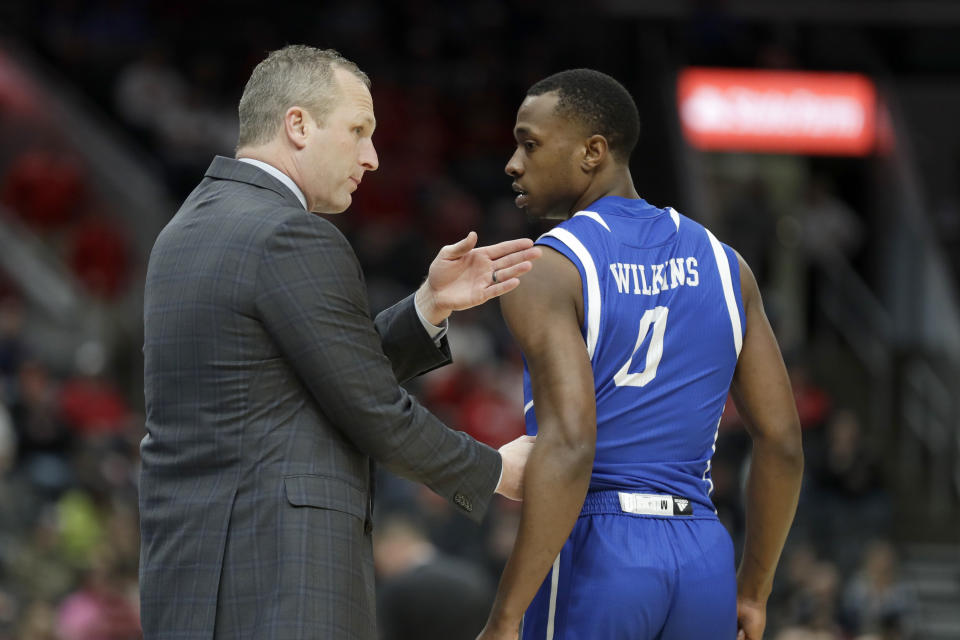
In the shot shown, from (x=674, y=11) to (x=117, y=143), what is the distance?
21.3 ft

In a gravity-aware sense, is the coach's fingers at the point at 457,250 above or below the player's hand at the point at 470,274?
above

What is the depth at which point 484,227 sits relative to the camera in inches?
535

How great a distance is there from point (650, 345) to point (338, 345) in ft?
2.42

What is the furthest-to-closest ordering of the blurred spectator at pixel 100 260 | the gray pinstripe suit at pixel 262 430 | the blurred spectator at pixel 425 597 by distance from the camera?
the blurred spectator at pixel 100 260
the blurred spectator at pixel 425 597
the gray pinstripe suit at pixel 262 430

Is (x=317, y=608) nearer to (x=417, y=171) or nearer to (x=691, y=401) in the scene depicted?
(x=691, y=401)

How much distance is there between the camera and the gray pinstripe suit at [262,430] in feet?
9.23

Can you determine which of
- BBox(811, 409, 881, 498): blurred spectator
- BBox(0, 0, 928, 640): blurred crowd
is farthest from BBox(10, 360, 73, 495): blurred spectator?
BBox(811, 409, 881, 498): blurred spectator

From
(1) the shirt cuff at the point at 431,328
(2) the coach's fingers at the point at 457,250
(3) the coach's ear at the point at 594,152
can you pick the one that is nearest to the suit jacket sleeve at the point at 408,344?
(1) the shirt cuff at the point at 431,328

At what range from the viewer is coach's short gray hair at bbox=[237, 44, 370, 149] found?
3.02 m

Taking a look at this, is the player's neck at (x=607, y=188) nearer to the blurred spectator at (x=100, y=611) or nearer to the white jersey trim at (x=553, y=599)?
the white jersey trim at (x=553, y=599)

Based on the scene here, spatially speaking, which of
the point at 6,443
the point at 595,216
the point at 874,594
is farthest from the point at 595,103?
the point at 6,443

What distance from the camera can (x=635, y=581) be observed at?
10.0 ft

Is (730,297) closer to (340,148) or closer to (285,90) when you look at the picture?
(340,148)

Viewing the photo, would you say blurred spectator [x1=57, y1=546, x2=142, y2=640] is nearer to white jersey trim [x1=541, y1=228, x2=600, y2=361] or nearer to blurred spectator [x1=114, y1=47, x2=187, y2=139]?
white jersey trim [x1=541, y1=228, x2=600, y2=361]
